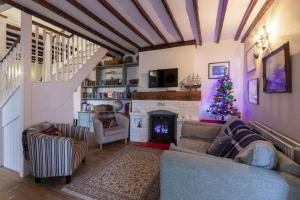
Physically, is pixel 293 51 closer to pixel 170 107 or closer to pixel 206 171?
pixel 206 171

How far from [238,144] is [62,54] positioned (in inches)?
151

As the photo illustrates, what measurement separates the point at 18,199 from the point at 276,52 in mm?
3651

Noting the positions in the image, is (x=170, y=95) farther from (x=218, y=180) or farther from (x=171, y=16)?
(x=218, y=180)

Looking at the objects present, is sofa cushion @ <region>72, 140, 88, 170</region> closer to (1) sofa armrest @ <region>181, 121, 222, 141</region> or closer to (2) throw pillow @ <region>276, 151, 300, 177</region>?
(1) sofa armrest @ <region>181, 121, 222, 141</region>

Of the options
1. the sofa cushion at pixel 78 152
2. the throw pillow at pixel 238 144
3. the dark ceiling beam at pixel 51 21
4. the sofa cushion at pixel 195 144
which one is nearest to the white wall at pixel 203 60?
the dark ceiling beam at pixel 51 21

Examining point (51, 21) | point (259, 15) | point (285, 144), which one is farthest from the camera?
point (51, 21)

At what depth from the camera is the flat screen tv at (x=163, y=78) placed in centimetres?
438

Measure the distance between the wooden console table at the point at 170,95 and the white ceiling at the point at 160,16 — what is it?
1.36 metres

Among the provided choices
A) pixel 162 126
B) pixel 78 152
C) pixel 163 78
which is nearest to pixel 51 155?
pixel 78 152

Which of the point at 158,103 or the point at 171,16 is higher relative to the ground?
the point at 171,16

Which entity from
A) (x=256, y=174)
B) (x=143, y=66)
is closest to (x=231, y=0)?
(x=256, y=174)

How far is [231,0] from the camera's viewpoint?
2.47 meters

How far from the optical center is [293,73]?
1.75 m

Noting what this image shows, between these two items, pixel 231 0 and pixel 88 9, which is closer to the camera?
pixel 231 0
